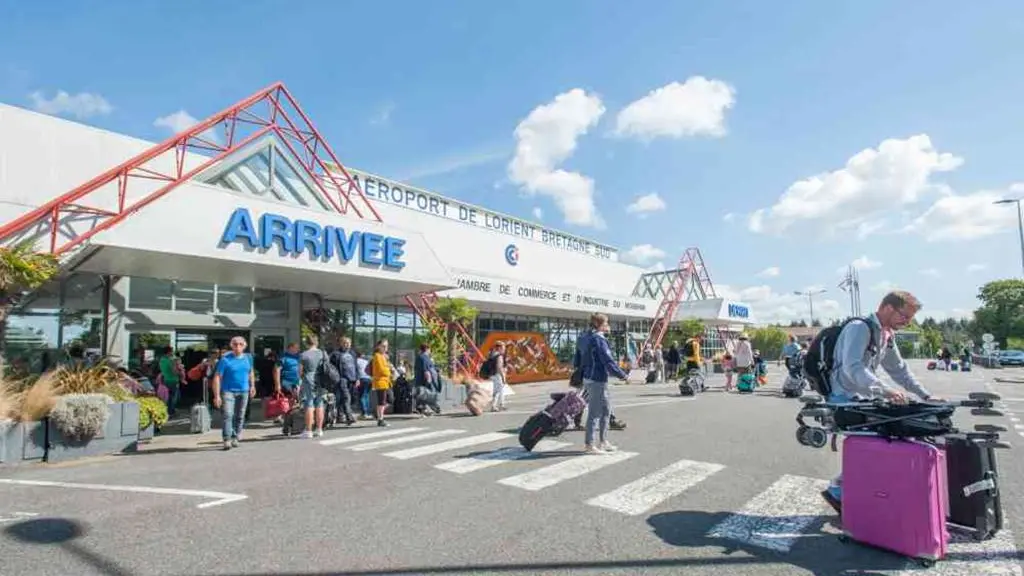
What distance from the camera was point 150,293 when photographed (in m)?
15.2

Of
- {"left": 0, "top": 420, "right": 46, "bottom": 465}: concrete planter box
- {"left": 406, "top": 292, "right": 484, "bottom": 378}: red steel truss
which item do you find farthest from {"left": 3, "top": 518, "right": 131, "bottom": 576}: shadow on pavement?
{"left": 406, "top": 292, "right": 484, "bottom": 378}: red steel truss

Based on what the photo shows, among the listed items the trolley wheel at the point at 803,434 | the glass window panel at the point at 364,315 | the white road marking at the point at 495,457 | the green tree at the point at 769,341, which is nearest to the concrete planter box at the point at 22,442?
the white road marking at the point at 495,457

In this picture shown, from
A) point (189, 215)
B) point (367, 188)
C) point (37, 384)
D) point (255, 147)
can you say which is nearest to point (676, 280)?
point (367, 188)

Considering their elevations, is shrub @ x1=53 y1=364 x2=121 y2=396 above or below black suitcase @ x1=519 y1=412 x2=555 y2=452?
above

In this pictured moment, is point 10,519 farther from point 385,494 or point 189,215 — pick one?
point 189,215

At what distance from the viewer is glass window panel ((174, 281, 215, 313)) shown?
15.8m

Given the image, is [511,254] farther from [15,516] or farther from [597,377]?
[15,516]

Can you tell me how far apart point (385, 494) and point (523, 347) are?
2173 cm

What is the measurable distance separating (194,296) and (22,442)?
27.0 feet

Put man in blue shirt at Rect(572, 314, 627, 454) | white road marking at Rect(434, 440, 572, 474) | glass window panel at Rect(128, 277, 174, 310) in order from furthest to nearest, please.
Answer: glass window panel at Rect(128, 277, 174, 310) < man in blue shirt at Rect(572, 314, 627, 454) < white road marking at Rect(434, 440, 572, 474)

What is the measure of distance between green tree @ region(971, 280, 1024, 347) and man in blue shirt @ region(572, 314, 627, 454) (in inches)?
3253

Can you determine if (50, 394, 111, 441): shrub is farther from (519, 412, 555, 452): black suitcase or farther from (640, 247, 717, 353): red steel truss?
(640, 247, 717, 353): red steel truss

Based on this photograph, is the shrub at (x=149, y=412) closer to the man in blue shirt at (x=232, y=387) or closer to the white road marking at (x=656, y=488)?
the man in blue shirt at (x=232, y=387)

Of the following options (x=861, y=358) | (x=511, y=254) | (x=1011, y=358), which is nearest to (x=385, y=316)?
(x=511, y=254)
